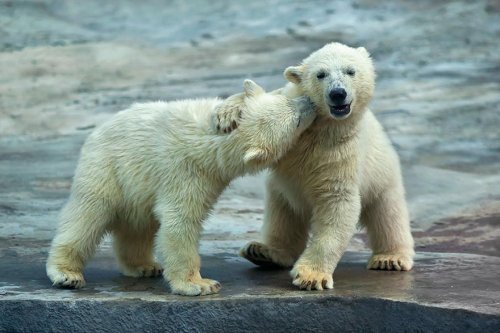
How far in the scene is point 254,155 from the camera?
14.7 ft

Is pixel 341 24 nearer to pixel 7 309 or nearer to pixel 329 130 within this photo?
pixel 329 130

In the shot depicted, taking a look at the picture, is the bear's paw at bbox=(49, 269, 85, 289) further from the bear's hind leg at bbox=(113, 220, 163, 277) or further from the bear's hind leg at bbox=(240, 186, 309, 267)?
the bear's hind leg at bbox=(240, 186, 309, 267)

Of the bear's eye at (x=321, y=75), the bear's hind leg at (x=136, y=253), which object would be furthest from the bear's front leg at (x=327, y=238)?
the bear's hind leg at (x=136, y=253)

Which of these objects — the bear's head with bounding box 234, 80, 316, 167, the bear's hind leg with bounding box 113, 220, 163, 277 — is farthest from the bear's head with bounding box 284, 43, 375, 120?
the bear's hind leg with bounding box 113, 220, 163, 277

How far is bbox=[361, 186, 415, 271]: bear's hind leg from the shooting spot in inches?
214

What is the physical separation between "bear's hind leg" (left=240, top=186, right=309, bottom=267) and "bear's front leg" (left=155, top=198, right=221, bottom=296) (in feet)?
2.93

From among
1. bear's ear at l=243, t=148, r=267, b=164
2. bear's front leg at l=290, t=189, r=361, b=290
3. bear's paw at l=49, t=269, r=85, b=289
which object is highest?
bear's ear at l=243, t=148, r=267, b=164

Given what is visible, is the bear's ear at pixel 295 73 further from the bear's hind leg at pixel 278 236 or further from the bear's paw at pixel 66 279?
the bear's paw at pixel 66 279

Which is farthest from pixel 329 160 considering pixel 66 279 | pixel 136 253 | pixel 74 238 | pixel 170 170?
pixel 66 279

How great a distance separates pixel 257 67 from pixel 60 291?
6708mm

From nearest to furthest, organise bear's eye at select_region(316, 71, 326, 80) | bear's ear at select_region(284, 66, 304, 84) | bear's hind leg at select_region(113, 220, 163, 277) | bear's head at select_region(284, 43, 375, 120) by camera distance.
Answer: bear's head at select_region(284, 43, 375, 120), bear's eye at select_region(316, 71, 326, 80), bear's ear at select_region(284, 66, 304, 84), bear's hind leg at select_region(113, 220, 163, 277)

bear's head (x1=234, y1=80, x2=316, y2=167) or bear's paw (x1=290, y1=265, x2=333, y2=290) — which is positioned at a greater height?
bear's head (x1=234, y1=80, x2=316, y2=167)

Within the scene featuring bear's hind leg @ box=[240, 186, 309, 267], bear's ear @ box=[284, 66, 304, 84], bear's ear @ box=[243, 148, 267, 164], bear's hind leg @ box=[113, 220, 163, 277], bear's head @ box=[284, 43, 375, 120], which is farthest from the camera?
bear's hind leg @ box=[240, 186, 309, 267]

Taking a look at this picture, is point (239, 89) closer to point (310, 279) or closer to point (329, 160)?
point (329, 160)
